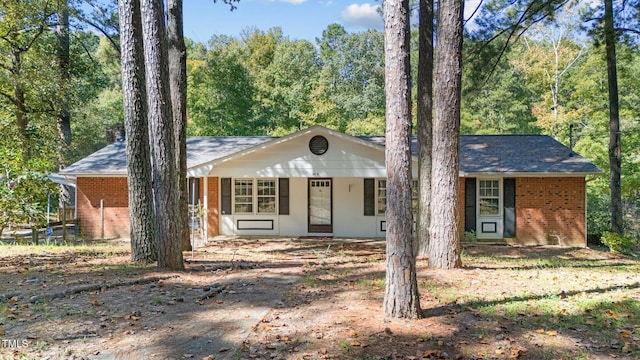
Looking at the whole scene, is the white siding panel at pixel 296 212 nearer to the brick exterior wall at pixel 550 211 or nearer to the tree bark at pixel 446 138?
the brick exterior wall at pixel 550 211

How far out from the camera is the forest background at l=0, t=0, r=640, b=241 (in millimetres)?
16031

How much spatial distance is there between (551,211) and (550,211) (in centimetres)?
3

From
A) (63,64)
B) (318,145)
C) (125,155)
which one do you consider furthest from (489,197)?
(63,64)

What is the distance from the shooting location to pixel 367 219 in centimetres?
1652

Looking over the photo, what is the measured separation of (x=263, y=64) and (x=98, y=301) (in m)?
34.5

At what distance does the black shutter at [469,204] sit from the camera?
1573cm

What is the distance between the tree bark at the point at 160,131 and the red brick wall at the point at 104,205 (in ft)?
30.4

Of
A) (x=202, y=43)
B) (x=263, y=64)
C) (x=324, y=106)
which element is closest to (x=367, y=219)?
(x=324, y=106)

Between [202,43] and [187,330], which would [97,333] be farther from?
[202,43]

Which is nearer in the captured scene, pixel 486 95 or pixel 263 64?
pixel 486 95

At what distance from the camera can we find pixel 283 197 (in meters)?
16.8

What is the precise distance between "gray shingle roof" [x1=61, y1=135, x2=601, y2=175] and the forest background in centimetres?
141

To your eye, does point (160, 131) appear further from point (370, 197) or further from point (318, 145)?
point (370, 197)

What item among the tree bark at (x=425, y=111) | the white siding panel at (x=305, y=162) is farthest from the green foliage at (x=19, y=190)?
the tree bark at (x=425, y=111)
